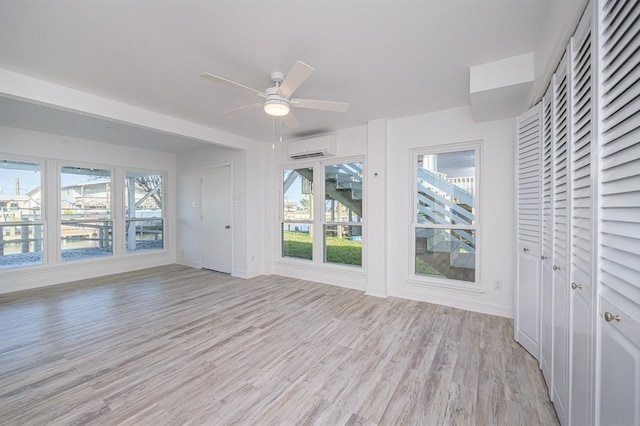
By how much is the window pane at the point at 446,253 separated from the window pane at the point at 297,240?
1.95 metres

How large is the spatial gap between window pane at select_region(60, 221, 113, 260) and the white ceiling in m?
3.39

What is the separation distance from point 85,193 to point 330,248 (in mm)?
4930

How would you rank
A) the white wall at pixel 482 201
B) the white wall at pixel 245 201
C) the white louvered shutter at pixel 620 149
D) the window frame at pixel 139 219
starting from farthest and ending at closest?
the window frame at pixel 139 219
the white wall at pixel 245 201
the white wall at pixel 482 201
the white louvered shutter at pixel 620 149

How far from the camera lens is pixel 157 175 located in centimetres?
605

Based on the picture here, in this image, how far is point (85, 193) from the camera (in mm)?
5059

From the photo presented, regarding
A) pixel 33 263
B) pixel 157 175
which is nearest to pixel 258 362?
pixel 33 263

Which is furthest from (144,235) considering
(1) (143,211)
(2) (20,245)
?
(2) (20,245)

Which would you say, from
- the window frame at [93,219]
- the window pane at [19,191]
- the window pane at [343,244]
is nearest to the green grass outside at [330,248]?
the window pane at [343,244]

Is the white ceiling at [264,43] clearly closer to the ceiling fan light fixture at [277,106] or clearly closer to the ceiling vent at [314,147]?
the ceiling fan light fixture at [277,106]

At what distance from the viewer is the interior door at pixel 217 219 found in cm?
523

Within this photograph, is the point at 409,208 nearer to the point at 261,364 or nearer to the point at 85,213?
the point at 261,364

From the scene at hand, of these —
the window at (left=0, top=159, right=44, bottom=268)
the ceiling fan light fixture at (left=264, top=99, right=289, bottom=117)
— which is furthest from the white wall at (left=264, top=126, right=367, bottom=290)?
the window at (left=0, top=159, right=44, bottom=268)

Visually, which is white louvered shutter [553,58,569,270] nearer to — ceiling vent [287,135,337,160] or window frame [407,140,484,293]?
window frame [407,140,484,293]

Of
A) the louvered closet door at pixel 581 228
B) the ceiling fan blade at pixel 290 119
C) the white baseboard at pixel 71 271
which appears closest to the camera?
the louvered closet door at pixel 581 228
